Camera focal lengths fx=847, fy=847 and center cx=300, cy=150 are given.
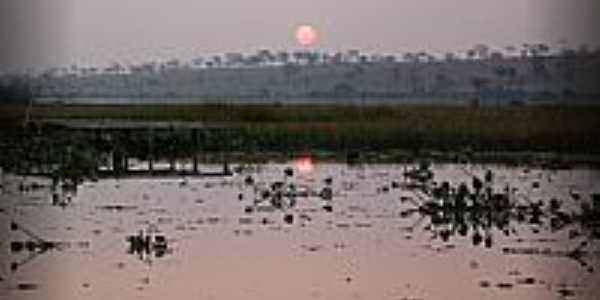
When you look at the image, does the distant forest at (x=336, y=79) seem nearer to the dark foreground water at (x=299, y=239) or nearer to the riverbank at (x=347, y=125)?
the riverbank at (x=347, y=125)

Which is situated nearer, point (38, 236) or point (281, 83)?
point (38, 236)

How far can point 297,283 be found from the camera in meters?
1.76

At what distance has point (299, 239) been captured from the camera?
176 centimetres

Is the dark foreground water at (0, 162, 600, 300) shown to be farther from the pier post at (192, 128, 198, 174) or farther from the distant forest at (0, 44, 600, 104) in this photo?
the distant forest at (0, 44, 600, 104)

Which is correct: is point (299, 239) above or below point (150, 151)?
below

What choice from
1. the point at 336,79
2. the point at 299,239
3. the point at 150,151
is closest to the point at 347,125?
the point at 336,79

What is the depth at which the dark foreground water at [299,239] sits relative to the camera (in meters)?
1.69

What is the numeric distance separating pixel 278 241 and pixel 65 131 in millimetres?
489

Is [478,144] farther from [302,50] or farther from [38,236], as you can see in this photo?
[38,236]

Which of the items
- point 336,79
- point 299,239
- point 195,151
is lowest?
point 299,239


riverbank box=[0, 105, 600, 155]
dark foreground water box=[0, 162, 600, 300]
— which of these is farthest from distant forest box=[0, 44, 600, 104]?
dark foreground water box=[0, 162, 600, 300]

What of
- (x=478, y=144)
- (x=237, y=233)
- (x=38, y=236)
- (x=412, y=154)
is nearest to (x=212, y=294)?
(x=237, y=233)

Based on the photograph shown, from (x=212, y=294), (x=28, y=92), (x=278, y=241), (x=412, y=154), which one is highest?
(x=28, y=92)

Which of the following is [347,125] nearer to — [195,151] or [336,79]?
[336,79]
